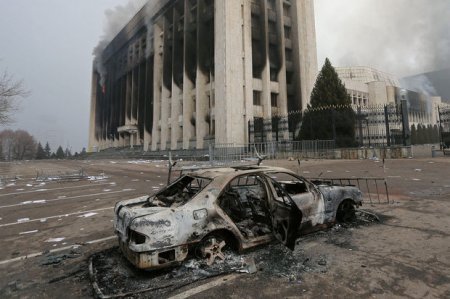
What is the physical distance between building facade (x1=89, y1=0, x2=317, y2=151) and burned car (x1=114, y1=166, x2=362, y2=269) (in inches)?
936

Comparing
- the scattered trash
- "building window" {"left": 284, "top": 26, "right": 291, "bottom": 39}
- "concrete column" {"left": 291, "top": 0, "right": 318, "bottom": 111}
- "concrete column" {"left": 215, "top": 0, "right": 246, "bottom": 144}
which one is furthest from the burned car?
"building window" {"left": 284, "top": 26, "right": 291, "bottom": 39}

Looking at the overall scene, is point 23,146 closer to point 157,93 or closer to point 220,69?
point 157,93

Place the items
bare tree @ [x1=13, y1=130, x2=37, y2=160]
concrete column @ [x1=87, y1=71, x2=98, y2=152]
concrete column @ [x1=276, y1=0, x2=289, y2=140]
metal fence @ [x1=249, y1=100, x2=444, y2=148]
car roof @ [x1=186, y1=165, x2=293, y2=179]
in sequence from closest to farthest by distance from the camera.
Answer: car roof @ [x1=186, y1=165, x2=293, y2=179], metal fence @ [x1=249, y1=100, x2=444, y2=148], concrete column @ [x1=276, y1=0, x2=289, y2=140], concrete column @ [x1=87, y1=71, x2=98, y2=152], bare tree @ [x1=13, y1=130, x2=37, y2=160]

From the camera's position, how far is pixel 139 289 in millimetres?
3168

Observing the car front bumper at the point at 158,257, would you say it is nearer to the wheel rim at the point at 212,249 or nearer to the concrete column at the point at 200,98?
the wheel rim at the point at 212,249

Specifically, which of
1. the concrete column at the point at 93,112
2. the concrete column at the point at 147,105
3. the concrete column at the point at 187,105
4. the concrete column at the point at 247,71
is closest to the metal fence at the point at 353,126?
the concrete column at the point at 247,71

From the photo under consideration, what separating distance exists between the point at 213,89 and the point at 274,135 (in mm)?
8953

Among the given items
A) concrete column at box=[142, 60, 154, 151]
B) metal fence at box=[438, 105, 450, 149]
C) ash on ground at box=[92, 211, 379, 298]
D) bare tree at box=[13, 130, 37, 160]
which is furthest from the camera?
bare tree at box=[13, 130, 37, 160]

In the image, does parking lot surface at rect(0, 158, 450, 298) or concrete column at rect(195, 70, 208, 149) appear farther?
concrete column at rect(195, 70, 208, 149)

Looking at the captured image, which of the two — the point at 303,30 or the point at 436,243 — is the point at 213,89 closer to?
the point at 303,30

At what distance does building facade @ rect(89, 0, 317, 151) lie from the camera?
101 ft

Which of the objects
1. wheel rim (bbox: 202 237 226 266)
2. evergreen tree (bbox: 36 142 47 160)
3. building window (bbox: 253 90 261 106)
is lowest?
wheel rim (bbox: 202 237 226 266)

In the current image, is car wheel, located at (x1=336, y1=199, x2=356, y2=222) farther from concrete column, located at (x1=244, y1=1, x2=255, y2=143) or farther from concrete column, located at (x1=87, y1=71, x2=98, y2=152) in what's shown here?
concrete column, located at (x1=87, y1=71, x2=98, y2=152)

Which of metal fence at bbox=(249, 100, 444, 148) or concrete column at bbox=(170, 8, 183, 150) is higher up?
concrete column at bbox=(170, 8, 183, 150)
